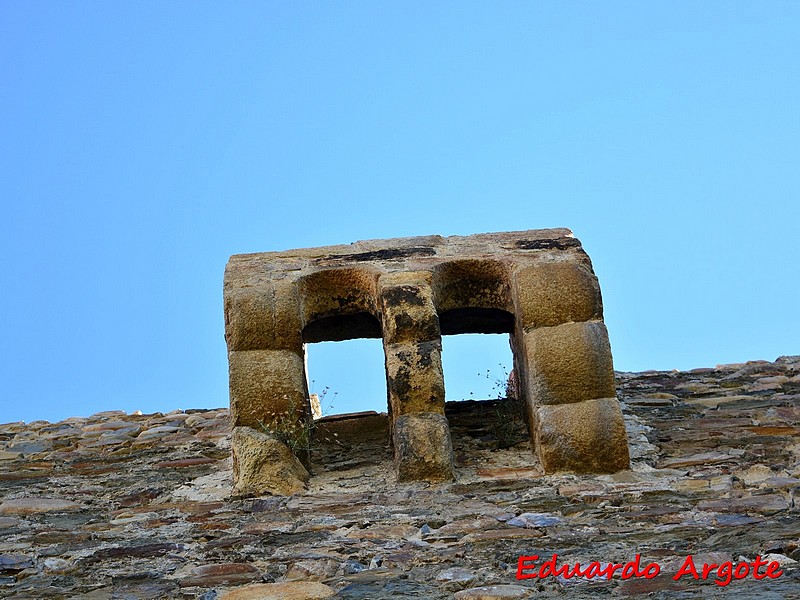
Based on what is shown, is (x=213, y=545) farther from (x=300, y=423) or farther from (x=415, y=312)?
(x=415, y=312)

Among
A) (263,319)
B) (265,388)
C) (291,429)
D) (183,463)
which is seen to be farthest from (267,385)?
(183,463)

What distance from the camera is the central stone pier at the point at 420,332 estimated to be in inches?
208

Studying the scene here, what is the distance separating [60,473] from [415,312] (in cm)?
196

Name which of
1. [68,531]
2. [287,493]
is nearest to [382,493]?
[287,493]

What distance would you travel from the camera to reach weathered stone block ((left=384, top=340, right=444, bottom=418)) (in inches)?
212

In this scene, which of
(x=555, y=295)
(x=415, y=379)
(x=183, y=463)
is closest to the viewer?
(x=415, y=379)

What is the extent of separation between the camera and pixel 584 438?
5.25 m

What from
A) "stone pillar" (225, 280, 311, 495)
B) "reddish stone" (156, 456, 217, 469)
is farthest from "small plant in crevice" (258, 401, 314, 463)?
"reddish stone" (156, 456, 217, 469)

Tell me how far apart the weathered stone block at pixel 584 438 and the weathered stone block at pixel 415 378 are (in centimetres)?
46

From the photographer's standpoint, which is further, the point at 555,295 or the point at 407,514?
the point at 555,295

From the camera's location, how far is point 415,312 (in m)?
5.59

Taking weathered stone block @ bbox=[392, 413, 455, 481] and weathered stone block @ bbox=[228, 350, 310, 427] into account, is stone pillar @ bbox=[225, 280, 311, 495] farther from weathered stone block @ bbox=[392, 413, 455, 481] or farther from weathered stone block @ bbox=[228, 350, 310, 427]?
weathered stone block @ bbox=[392, 413, 455, 481]

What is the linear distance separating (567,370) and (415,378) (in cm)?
64

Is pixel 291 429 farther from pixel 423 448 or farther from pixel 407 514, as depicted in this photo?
pixel 407 514
